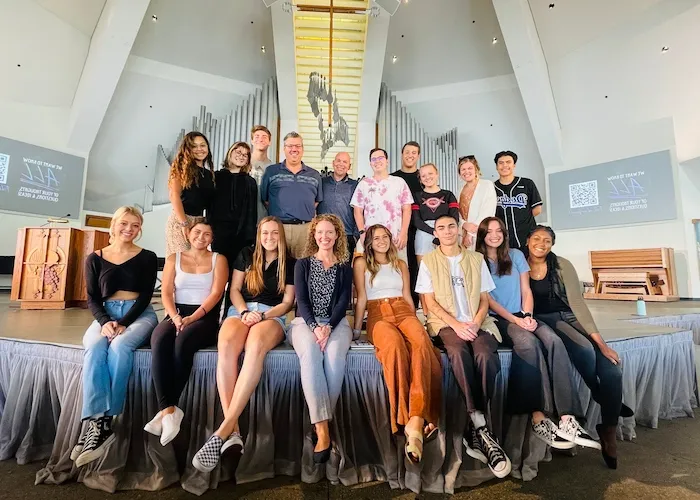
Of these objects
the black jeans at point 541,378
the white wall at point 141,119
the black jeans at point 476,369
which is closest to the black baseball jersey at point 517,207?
the black jeans at point 541,378

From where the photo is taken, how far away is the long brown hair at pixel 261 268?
1834 millimetres

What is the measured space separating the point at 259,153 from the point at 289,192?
17.7 inches

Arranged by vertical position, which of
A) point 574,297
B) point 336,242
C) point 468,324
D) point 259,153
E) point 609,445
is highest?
point 259,153

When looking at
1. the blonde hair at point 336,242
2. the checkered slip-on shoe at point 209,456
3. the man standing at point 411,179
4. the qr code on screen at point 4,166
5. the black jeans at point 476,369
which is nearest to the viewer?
the checkered slip-on shoe at point 209,456

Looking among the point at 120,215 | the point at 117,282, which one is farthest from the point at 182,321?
the point at 120,215

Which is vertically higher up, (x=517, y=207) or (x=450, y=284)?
(x=517, y=207)

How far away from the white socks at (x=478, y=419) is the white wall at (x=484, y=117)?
6.56 metres

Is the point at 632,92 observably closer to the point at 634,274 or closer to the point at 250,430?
the point at 634,274

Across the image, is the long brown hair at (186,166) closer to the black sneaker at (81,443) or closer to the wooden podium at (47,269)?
the black sneaker at (81,443)

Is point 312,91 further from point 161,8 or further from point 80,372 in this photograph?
point 80,372

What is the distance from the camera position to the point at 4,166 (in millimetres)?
5180

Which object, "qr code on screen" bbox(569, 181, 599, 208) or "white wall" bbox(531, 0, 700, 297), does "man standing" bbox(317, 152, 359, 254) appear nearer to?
"white wall" bbox(531, 0, 700, 297)

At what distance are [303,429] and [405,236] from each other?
4.18 feet

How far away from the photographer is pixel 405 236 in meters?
2.31
